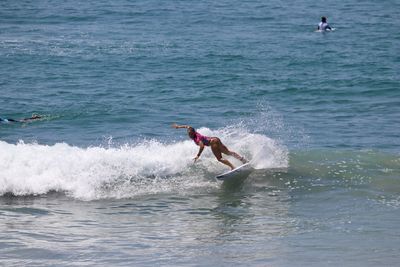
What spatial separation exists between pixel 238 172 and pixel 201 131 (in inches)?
112

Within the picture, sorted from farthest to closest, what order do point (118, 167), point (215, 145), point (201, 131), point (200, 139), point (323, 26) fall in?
1. point (323, 26)
2. point (201, 131)
3. point (118, 167)
4. point (215, 145)
5. point (200, 139)

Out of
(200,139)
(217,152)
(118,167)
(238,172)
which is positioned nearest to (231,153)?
(217,152)

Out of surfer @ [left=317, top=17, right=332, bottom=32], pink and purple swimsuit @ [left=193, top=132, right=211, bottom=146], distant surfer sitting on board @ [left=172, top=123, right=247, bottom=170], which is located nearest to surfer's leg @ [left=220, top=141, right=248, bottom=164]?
distant surfer sitting on board @ [left=172, top=123, right=247, bottom=170]

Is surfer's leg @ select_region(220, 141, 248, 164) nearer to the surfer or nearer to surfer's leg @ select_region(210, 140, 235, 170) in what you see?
surfer's leg @ select_region(210, 140, 235, 170)

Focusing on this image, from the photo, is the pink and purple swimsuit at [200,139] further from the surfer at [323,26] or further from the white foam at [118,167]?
the surfer at [323,26]

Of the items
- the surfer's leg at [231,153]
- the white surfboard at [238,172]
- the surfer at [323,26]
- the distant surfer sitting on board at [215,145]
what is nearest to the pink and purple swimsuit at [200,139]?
the distant surfer sitting on board at [215,145]

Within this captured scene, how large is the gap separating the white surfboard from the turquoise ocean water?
0.76 ft

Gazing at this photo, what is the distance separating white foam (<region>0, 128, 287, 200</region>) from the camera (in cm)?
1869

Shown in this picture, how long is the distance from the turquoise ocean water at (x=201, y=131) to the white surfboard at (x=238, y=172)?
23 cm

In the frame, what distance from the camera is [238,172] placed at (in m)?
19.5

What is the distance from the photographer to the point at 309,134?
23.6m

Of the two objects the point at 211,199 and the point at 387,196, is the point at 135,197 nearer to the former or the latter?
the point at 211,199

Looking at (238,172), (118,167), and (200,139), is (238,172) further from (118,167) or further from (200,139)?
(118,167)

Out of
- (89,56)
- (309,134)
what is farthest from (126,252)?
(89,56)
